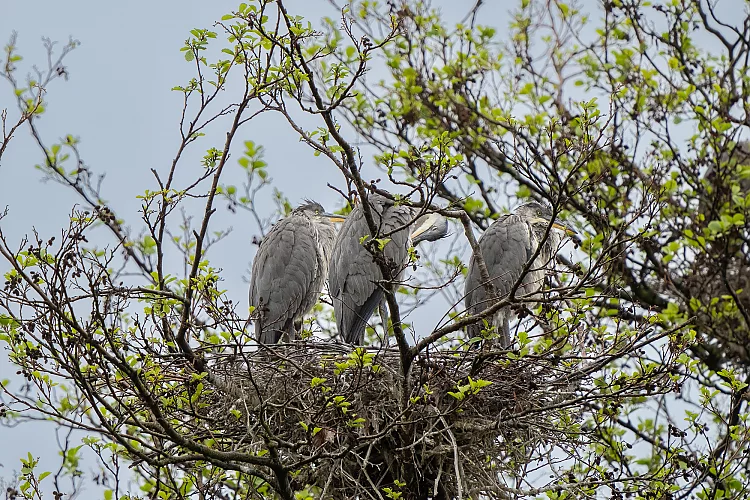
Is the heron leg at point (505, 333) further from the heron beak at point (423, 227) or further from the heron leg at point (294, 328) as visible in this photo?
the heron leg at point (294, 328)

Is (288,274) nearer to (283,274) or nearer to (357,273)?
(283,274)

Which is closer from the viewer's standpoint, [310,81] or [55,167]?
[310,81]

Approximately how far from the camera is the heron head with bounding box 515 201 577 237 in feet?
25.6

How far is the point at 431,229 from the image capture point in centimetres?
735

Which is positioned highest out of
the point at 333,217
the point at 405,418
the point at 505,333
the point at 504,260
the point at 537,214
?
the point at 333,217

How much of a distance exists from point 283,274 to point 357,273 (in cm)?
63

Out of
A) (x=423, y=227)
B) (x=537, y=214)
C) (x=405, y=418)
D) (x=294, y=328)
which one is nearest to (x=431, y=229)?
(x=423, y=227)

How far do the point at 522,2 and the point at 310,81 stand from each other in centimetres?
699

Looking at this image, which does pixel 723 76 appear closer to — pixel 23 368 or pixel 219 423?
pixel 219 423

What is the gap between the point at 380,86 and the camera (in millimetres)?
10148

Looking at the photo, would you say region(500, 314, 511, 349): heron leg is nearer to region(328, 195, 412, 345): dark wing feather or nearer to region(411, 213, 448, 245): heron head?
region(411, 213, 448, 245): heron head

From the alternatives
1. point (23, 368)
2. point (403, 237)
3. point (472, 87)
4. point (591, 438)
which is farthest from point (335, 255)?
point (472, 87)

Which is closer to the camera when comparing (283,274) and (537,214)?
(283,274)

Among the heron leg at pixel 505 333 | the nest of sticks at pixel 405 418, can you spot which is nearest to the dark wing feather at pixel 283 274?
the nest of sticks at pixel 405 418
